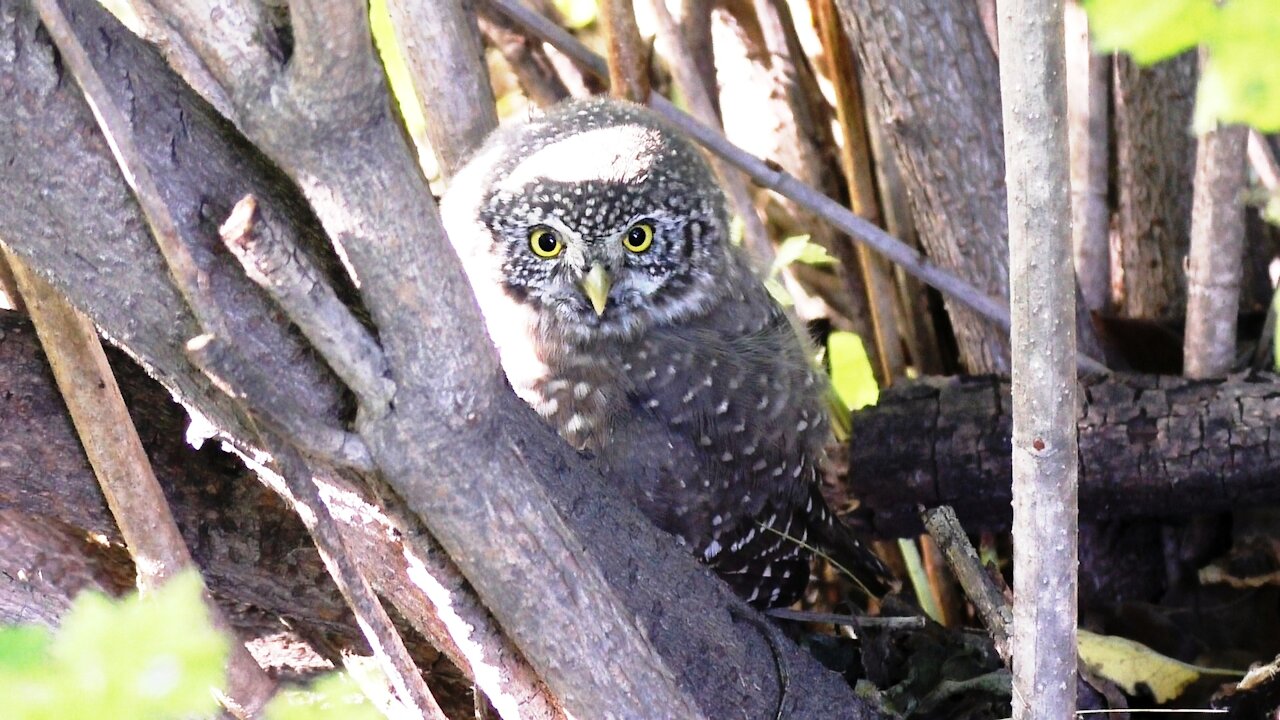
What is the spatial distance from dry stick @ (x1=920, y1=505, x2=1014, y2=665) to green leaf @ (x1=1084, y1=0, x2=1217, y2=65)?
1.28m

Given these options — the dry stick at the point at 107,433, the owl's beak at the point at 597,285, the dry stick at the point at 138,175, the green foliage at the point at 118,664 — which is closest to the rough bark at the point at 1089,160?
the owl's beak at the point at 597,285

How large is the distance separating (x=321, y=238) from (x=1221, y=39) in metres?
0.91

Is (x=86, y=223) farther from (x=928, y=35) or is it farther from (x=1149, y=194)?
(x=1149, y=194)

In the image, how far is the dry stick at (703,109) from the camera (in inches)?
108

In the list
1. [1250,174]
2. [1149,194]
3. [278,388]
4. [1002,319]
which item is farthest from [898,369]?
[278,388]

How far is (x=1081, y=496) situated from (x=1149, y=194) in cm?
76

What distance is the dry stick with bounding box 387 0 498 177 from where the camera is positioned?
7.18 ft

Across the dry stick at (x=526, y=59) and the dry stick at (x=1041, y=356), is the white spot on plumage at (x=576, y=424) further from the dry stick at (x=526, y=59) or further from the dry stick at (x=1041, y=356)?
the dry stick at (x=526, y=59)

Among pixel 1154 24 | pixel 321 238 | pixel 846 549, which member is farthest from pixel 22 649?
pixel 846 549

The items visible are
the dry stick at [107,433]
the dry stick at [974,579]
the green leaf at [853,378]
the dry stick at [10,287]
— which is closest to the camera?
the dry stick at [107,433]

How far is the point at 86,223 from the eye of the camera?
124 cm

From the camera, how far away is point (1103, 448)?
2.45 metres

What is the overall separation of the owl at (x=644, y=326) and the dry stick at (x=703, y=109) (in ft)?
1.17

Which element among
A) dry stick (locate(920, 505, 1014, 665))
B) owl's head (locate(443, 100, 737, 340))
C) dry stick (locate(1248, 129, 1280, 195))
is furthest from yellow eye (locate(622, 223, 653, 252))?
dry stick (locate(1248, 129, 1280, 195))
